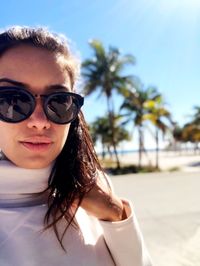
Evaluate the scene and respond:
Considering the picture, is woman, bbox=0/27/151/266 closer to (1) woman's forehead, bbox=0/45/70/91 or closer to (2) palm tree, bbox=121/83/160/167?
(1) woman's forehead, bbox=0/45/70/91

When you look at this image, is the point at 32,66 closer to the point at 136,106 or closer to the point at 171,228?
the point at 171,228

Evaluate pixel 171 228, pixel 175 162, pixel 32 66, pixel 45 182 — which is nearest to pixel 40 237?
pixel 45 182

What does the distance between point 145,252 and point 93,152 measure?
317mm

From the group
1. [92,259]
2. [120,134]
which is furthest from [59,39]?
[120,134]

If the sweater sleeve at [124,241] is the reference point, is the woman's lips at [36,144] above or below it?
above

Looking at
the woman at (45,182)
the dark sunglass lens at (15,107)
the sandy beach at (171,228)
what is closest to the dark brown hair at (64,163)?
the woman at (45,182)

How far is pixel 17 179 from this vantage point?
0.85 metres

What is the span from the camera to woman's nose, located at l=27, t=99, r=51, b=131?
2.79 feet

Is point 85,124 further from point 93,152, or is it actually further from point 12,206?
point 12,206

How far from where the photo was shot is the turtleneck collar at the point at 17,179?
0.85 m

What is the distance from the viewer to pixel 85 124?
1.07 m

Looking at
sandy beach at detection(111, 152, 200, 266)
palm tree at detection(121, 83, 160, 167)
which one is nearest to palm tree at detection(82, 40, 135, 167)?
palm tree at detection(121, 83, 160, 167)

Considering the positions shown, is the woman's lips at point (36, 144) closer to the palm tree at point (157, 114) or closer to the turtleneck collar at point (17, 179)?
the turtleneck collar at point (17, 179)

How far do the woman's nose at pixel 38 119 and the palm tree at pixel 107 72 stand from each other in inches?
977
